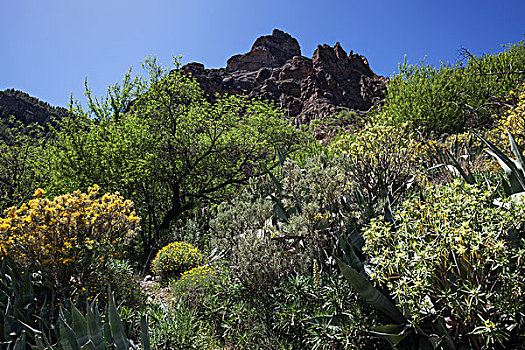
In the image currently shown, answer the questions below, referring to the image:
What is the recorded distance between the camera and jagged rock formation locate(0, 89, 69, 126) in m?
29.6

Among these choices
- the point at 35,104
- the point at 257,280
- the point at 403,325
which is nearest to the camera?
the point at 403,325

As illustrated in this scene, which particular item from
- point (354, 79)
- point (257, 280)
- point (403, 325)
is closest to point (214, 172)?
point (257, 280)

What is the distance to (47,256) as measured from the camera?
351cm

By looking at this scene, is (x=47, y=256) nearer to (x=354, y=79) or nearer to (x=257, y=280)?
(x=257, y=280)

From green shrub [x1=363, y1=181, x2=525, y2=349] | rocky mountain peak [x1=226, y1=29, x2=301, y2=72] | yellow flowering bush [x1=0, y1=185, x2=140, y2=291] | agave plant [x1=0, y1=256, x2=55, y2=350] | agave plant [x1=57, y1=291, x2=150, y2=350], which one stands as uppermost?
rocky mountain peak [x1=226, y1=29, x2=301, y2=72]

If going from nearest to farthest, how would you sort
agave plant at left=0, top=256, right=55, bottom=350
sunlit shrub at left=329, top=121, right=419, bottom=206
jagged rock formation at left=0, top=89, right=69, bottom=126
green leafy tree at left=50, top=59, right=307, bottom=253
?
agave plant at left=0, top=256, right=55, bottom=350 → sunlit shrub at left=329, top=121, right=419, bottom=206 → green leafy tree at left=50, top=59, right=307, bottom=253 → jagged rock formation at left=0, top=89, right=69, bottom=126

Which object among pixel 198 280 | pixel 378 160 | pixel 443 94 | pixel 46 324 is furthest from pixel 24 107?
pixel 378 160

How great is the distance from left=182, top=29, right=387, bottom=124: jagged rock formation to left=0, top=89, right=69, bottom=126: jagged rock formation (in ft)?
83.2

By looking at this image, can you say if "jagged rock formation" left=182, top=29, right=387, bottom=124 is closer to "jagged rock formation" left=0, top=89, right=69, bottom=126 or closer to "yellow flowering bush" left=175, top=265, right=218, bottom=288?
"jagged rock formation" left=0, top=89, right=69, bottom=126

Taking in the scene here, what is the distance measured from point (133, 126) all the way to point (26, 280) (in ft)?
20.4

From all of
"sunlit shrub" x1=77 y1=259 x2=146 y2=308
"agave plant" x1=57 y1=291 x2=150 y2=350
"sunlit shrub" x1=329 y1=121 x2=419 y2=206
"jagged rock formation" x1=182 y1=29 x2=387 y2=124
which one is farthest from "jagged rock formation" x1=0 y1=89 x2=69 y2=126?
"sunlit shrub" x1=329 y1=121 x2=419 y2=206

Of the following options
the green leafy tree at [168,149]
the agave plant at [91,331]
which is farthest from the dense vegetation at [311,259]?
the green leafy tree at [168,149]

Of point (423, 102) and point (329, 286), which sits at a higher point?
point (423, 102)

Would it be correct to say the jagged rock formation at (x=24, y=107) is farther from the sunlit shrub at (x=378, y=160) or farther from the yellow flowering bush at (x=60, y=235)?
the sunlit shrub at (x=378, y=160)
